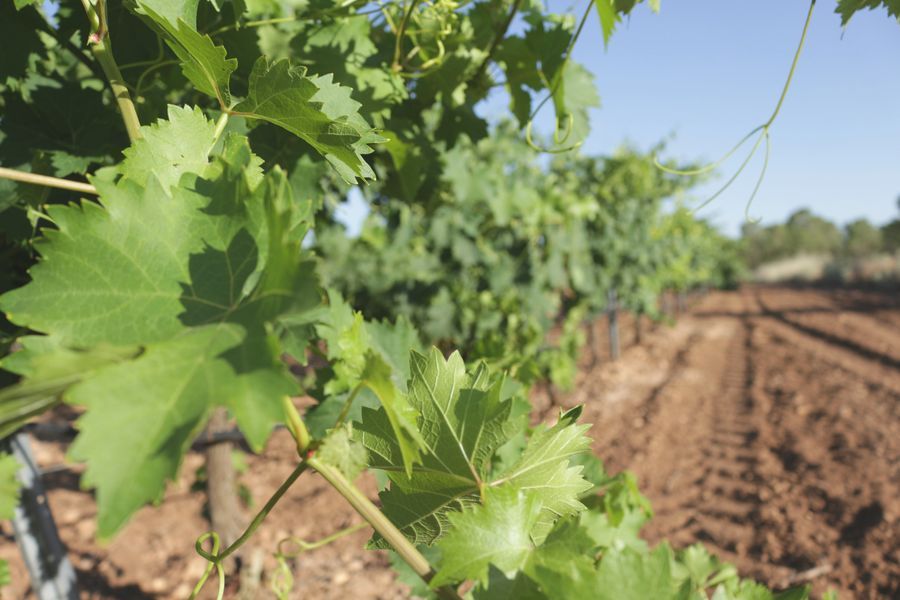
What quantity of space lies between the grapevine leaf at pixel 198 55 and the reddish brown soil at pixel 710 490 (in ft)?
10.5

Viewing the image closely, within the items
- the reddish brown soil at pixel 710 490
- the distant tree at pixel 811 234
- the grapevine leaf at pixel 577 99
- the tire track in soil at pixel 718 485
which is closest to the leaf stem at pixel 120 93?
the grapevine leaf at pixel 577 99

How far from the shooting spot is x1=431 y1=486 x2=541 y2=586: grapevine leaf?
664 mm

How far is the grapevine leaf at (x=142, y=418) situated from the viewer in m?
0.44

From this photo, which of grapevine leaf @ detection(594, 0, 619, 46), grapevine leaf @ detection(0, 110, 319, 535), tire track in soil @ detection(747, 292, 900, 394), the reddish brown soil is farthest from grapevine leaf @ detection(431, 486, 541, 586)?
tire track in soil @ detection(747, 292, 900, 394)

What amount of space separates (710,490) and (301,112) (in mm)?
5230

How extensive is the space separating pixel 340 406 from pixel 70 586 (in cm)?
122

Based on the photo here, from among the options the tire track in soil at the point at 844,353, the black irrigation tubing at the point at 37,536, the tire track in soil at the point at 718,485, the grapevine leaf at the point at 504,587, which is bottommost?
the tire track in soil at the point at 718,485

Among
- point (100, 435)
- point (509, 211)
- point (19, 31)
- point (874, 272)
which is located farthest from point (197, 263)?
point (874, 272)

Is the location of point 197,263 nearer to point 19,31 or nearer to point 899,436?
point 19,31

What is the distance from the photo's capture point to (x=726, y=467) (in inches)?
224

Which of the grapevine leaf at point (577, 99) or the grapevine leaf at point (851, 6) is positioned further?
the grapevine leaf at point (577, 99)

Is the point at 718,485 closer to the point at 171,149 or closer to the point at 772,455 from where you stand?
the point at 772,455

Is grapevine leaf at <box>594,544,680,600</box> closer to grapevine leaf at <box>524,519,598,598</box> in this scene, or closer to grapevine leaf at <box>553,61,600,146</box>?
grapevine leaf at <box>524,519,598,598</box>

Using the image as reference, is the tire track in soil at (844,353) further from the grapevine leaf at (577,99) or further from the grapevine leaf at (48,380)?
the grapevine leaf at (48,380)
